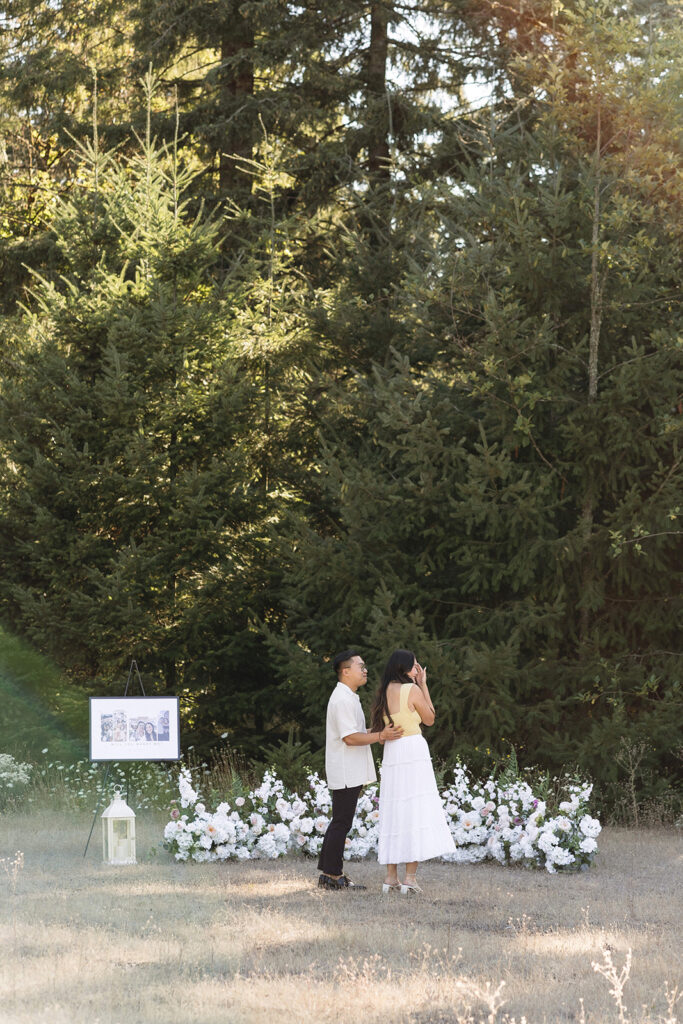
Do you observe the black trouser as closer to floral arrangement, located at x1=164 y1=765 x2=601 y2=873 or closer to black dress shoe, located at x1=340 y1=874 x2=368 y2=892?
black dress shoe, located at x1=340 y1=874 x2=368 y2=892

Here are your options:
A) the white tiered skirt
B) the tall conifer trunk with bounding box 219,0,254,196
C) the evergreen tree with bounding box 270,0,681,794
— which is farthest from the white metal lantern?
the tall conifer trunk with bounding box 219,0,254,196

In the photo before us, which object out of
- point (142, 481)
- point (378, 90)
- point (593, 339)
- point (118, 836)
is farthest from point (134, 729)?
point (378, 90)

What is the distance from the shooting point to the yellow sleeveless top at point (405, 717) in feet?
27.4

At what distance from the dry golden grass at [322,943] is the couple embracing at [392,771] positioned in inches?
12.5

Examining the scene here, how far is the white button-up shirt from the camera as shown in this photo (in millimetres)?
8430

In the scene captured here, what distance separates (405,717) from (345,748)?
20.3 inches

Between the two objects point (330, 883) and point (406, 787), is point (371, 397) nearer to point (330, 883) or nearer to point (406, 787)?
point (406, 787)

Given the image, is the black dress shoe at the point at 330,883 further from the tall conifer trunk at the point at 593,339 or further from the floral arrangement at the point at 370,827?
the tall conifer trunk at the point at 593,339

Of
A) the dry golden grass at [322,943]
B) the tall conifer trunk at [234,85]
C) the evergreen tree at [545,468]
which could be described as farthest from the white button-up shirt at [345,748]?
the tall conifer trunk at [234,85]

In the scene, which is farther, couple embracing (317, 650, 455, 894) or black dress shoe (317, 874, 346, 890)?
black dress shoe (317, 874, 346, 890)

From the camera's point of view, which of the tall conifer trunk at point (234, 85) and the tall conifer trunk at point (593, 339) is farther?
the tall conifer trunk at point (234, 85)

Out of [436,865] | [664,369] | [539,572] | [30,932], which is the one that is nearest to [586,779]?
[539,572]

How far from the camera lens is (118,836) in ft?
31.3

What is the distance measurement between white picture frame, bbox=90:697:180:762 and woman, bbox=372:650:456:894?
2617 mm
